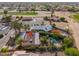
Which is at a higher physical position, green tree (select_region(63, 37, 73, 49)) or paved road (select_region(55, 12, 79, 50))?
paved road (select_region(55, 12, 79, 50))

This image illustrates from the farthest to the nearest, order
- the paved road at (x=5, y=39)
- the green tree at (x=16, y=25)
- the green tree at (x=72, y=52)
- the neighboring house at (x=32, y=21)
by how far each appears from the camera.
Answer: the neighboring house at (x=32, y=21) < the green tree at (x=16, y=25) < the paved road at (x=5, y=39) < the green tree at (x=72, y=52)

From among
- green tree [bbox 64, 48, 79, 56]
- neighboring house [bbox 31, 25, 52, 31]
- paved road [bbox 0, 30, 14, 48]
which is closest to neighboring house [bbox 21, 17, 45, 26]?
neighboring house [bbox 31, 25, 52, 31]

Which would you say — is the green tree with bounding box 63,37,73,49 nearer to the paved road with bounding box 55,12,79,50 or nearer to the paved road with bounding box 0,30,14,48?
the paved road with bounding box 55,12,79,50

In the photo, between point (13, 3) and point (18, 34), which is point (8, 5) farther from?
point (18, 34)

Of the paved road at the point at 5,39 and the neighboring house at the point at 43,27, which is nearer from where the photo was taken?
the paved road at the point at 5,39

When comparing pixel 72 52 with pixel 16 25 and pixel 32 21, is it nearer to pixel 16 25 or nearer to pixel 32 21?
pixel 32 21

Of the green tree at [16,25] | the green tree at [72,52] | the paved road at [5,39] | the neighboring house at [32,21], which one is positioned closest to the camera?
the green tree at [72,52]

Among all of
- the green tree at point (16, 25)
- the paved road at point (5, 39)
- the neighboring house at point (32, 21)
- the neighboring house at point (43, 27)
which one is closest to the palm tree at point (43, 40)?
Answer: the neighboring house at point (43, 27)

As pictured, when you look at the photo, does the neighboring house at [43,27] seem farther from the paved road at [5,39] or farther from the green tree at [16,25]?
the paved road at [5,39]

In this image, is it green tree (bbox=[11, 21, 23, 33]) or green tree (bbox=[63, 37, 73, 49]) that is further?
green tree (bbox=[11, 21, 23, 33])

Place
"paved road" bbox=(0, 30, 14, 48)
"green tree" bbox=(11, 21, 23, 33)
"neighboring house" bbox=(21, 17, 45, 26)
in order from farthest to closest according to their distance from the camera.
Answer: "neighboring house" bbox=(21, 17, 45, 26), "green tree" bbox=(11, 21, 23, 33), "paved road" bbox=(0, 30, 14, 48)

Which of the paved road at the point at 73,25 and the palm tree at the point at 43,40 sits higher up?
the paved road at the point at 73,25
